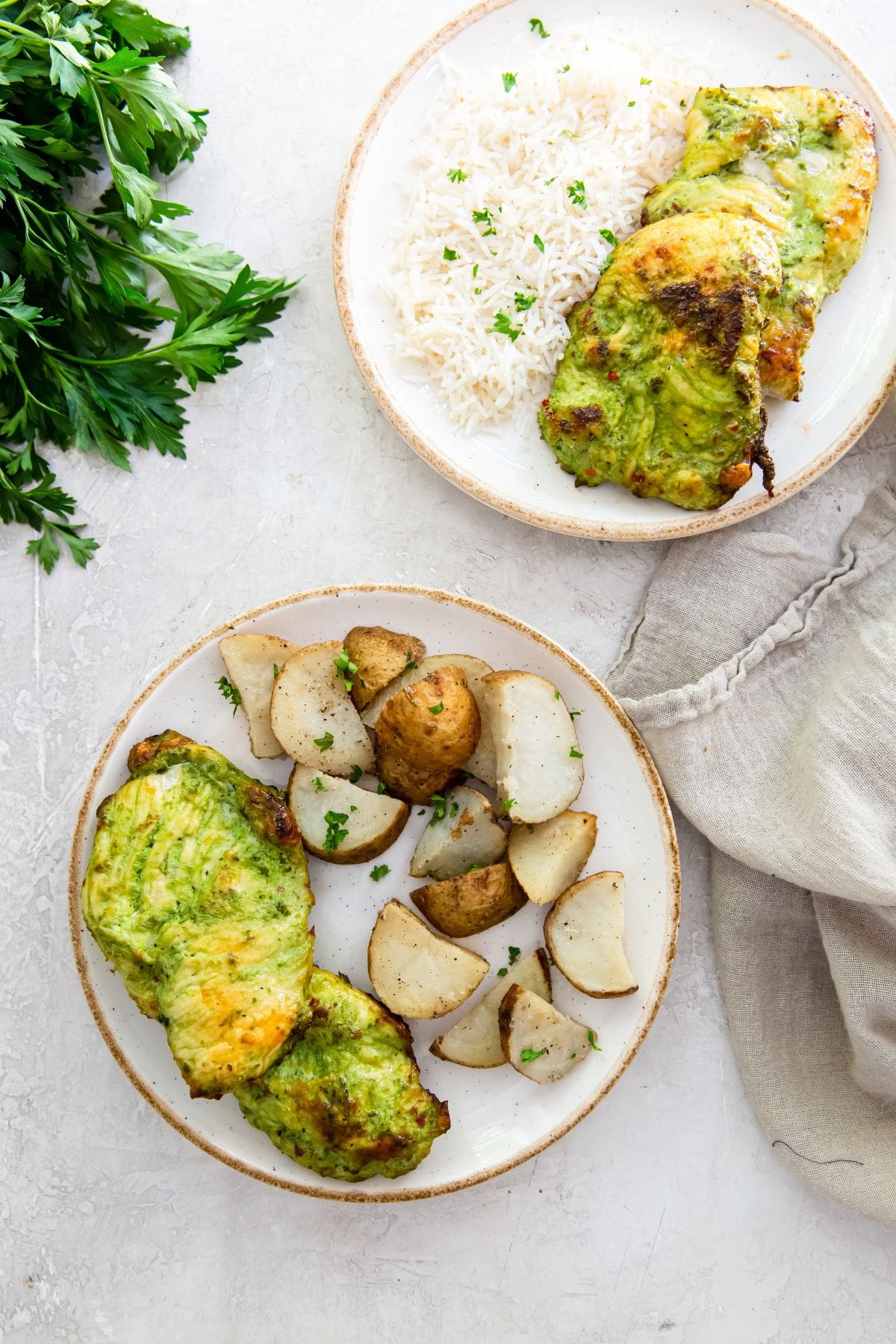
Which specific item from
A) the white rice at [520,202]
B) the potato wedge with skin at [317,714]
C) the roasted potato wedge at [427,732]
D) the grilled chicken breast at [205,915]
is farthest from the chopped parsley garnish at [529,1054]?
the white rice at [520,202]

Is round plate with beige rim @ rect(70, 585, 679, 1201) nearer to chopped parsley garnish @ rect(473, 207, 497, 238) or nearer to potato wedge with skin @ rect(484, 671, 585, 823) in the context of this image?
potato wedge with skin @ rect(484, 671, 585, 823)

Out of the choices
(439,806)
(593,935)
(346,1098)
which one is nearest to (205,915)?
(346,1098)

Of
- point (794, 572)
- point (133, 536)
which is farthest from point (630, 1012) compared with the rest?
point (133, 536)

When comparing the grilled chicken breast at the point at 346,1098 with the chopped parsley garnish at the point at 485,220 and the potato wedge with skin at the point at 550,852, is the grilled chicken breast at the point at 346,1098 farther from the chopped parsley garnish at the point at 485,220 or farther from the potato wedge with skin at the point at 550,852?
the chopped parsley garnish at the point at 485,220

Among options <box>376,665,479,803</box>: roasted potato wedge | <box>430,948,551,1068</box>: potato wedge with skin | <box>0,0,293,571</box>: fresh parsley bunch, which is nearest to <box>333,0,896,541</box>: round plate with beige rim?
<box>0,0,293,571</box>: fresh parsley bunch

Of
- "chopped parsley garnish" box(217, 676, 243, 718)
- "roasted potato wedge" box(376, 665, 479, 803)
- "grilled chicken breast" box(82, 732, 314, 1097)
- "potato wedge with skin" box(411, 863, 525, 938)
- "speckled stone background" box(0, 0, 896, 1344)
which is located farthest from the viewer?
"speckled stone background" box(0, 0, 896, 1344)

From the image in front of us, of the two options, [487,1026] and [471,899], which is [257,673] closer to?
[471,899]
